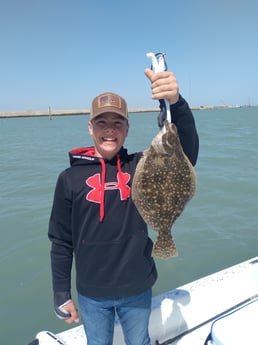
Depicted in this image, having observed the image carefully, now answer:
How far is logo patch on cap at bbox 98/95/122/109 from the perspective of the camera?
2.32 meters

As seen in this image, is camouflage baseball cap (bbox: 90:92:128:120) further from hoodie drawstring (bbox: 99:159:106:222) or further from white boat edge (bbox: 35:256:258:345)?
white boat edge (bbox: 35:256:258:345)

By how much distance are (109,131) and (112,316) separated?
4.87 feet

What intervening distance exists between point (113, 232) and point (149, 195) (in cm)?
56

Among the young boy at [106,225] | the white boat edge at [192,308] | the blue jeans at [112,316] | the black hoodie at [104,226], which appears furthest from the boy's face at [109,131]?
the white boat edge at [192,308]

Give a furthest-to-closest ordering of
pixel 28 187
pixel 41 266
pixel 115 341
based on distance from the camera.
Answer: pixel 28 187 → pixel 41 266 → pixel 115 341

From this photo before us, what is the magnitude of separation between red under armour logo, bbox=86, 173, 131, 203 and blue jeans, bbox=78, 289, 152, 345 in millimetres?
784

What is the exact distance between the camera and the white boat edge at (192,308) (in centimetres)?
308

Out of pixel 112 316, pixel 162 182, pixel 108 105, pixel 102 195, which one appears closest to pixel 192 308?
pixel 112 316

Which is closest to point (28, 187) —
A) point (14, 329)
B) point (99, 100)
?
point (14, 329)

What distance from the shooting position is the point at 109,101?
91.7 inches

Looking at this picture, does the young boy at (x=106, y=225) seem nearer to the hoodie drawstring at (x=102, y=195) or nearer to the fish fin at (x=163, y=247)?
the hoodie drawstring at (x=102, y=195)

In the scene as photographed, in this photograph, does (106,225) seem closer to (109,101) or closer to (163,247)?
(163,247)

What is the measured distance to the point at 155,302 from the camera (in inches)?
129

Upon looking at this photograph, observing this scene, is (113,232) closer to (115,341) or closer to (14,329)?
(115,341)
